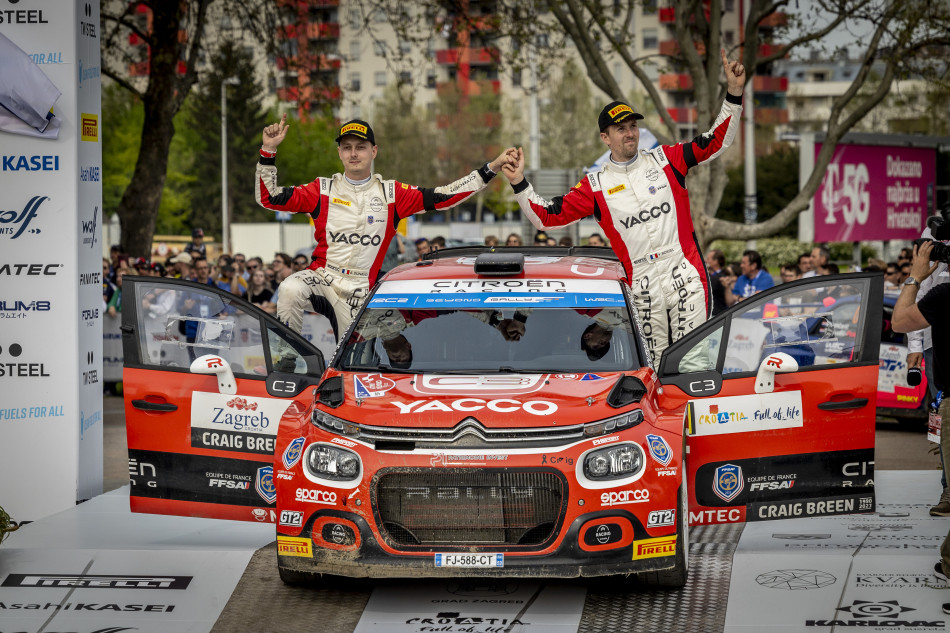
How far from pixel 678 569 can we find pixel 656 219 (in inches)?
102

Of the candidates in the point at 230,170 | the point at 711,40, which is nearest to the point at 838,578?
the point at 711,40

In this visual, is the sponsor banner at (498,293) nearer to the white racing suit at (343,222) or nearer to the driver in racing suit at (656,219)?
the driver in racing suit at (656,219)

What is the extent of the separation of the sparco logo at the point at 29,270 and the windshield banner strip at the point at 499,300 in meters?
2.87

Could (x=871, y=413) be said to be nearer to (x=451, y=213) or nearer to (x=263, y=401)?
(x=263, y=401)

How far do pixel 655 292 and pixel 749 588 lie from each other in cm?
226

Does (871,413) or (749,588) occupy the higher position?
(871,413)

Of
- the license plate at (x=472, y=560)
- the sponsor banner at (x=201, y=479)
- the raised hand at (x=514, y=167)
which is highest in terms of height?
the raised hand at (x=514, y=167)

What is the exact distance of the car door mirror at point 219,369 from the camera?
6.77 m

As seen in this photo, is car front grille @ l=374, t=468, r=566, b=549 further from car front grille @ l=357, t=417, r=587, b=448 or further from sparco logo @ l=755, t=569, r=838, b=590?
sparco logo @ l=755, t=569, r=838, b=590

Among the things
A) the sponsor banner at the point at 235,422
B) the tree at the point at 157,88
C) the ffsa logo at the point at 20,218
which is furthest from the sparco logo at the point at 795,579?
the tree at the point at 157,88

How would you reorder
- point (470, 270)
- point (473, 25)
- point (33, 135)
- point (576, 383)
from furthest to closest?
point (473, 25)
point (33, 135)
point (470, 270)
point (576, 383)

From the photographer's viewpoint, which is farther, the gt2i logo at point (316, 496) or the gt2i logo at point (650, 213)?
the gt2i logo at point (650, 213)

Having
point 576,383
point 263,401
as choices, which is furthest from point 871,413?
point 263,401

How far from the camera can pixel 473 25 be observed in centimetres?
1964
